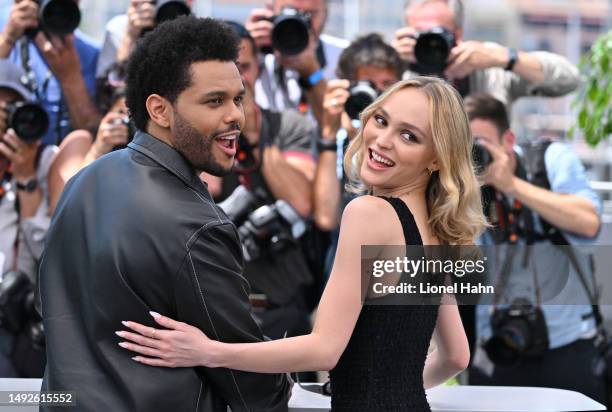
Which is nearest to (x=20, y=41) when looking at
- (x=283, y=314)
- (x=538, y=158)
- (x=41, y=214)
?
(x=41, y=214)

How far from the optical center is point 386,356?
2086mm

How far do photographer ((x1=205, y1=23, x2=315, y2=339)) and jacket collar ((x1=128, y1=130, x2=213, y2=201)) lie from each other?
152 cm

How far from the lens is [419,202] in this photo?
7.14ft

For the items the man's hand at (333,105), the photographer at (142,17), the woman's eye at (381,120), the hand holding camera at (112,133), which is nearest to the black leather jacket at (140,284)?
the woman's eye at (381,120)

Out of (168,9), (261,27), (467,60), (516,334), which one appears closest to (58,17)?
(168,9)

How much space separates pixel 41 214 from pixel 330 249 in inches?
42.9

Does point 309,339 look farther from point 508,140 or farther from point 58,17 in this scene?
point 58,17

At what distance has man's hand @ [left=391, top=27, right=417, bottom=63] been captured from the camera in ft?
12.5

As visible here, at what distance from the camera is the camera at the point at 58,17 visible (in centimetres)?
363

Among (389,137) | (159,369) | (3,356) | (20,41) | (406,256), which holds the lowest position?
(3,356)

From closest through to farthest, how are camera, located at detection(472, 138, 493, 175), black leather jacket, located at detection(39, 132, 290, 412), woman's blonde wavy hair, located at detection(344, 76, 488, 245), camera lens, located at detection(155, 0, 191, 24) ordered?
black leather jacket, located at detection(39, 132, 290, 412), woman's blonde wavy hair, located at detection(344, 76, 488, 245), camera, located at detection(472, 138, 493, 175), camera lens, located at detection(155, 0, 191, 24)

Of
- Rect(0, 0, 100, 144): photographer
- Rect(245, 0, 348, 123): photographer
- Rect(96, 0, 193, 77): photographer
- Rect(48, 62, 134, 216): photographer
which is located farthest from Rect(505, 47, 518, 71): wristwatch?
Rect(0, 0, 100, 144): photographer

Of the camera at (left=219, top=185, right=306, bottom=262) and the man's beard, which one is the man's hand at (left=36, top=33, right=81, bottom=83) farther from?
the man's beard

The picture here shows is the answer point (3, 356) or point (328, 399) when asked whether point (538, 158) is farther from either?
point (3, 356)
